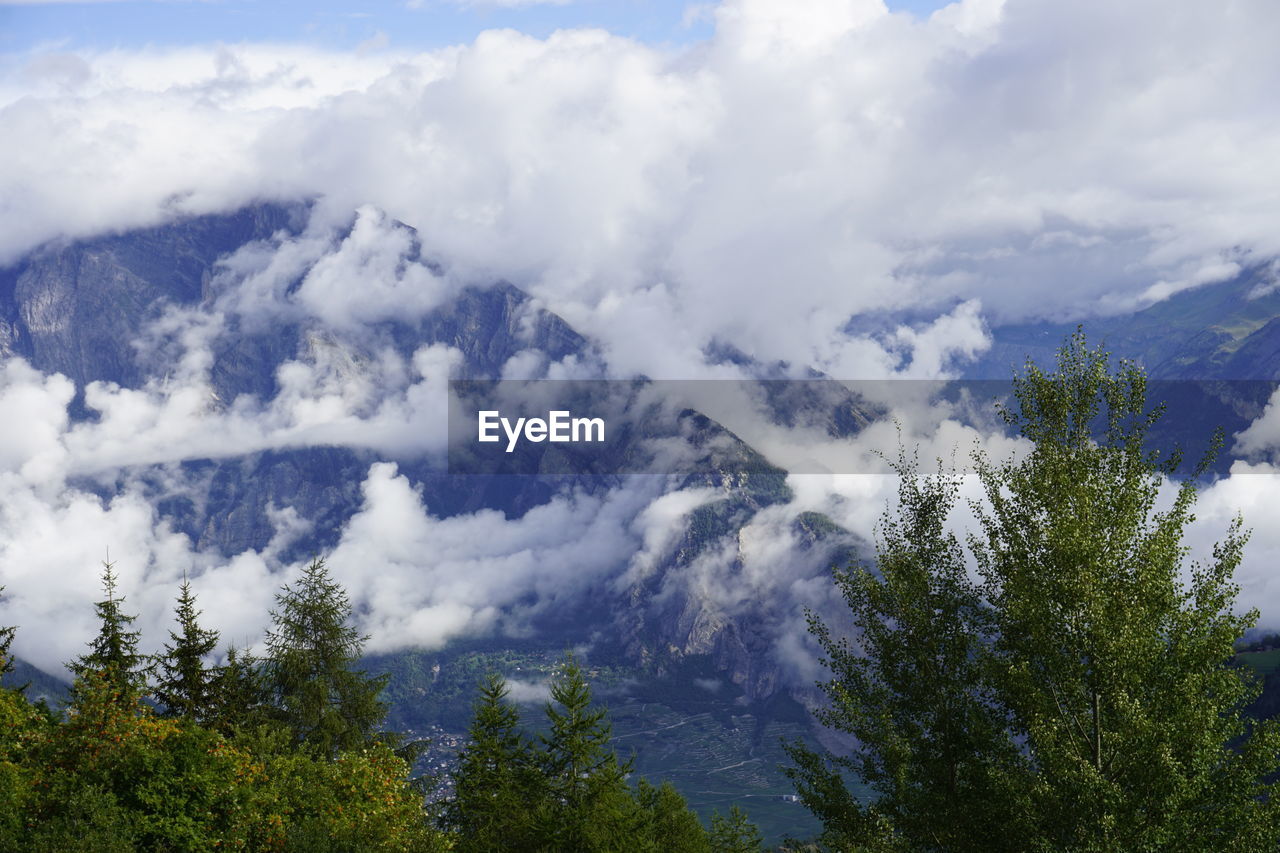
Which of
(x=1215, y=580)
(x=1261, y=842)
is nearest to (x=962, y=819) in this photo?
(x=1261, y=842)

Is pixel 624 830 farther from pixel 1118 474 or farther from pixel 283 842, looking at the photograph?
pixel 1118 474

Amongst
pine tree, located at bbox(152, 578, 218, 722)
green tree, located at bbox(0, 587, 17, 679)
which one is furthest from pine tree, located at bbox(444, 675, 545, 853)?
green tree, located at bbox(0, 587, 17, 679)

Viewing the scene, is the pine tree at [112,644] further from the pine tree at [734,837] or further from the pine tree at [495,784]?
the pine tree at [734,837]

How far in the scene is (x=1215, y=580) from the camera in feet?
118

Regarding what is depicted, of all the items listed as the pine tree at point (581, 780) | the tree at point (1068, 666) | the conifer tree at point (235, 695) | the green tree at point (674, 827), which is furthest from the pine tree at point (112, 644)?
the tree at point (1068, 666)

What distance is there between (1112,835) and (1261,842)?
4773 millimetres

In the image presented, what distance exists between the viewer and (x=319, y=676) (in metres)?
68.9

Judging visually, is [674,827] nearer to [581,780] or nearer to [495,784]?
[495,784]

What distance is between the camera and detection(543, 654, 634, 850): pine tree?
148 feet

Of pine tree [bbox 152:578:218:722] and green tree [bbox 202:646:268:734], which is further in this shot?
pine tree [bbox 152:578:218:722]

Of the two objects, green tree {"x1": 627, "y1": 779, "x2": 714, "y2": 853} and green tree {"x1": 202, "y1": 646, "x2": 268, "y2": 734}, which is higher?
green tree {"x1": 202, "y1": 646, "x2": 268, "y2": 734}

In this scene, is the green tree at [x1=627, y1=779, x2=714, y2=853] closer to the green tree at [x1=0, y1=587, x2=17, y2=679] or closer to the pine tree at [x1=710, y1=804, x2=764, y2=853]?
the pine tree at [x1=710, y1=804, x2=764, y2=853]

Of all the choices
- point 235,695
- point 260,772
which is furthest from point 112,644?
point 260,772

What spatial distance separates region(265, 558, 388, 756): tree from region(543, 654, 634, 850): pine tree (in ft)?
77.0
